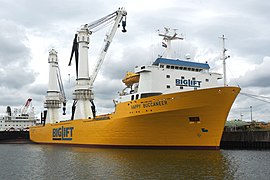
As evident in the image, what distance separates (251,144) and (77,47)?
22.4m

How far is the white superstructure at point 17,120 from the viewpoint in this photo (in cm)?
5794

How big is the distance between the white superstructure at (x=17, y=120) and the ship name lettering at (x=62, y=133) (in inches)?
979

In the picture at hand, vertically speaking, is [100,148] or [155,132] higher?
[155,132]

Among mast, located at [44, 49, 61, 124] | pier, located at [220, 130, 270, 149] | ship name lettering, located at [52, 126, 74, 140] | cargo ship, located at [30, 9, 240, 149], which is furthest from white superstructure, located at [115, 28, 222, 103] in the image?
mast, located at [44, 49, 61, 124]

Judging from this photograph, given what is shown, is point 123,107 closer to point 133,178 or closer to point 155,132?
point 155,132

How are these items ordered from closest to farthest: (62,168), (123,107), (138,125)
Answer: (62,168)
(138,125)
(123,107)

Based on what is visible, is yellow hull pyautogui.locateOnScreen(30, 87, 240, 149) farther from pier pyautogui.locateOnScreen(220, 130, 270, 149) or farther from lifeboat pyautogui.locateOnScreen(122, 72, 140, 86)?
pier pyautogui.locateOnScreen(220, 130, 270, 149)

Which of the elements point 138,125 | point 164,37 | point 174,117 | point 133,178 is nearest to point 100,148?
point 138,125

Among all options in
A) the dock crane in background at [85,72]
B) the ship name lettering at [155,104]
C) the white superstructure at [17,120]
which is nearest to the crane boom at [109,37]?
the dock crane in background at [85,72]

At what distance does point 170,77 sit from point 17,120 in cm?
4428

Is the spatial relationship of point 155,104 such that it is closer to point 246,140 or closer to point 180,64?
point 180,64

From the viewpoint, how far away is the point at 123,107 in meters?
24.1

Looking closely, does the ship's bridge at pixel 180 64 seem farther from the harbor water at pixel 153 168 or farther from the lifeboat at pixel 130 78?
the harbor water at pixel 153 168

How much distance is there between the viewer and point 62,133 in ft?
114
